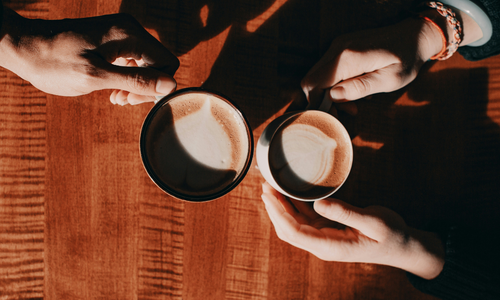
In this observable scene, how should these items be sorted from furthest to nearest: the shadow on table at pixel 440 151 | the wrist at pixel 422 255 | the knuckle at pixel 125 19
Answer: the shadow on table at pixel 440 151 < the wrist at pixel 422 255 < the knuckle at pixel 125 19

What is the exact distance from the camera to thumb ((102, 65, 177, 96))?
692 mm

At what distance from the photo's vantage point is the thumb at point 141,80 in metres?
0.69

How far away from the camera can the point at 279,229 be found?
32.9 inches

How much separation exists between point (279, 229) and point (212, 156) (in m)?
0.32

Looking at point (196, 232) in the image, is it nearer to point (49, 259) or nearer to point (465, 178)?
point (49, 259)

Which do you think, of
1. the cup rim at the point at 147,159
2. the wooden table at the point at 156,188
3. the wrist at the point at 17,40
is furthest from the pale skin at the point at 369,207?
the wrist at the point at 17,40

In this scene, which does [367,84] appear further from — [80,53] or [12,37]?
[12,37]

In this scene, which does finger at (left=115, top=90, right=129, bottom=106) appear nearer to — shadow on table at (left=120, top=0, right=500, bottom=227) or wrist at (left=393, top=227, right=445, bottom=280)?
shadow on table at (left=120, top=0, right=500, bottom=227)

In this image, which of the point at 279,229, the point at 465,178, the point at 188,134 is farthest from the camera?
the point at 465,178

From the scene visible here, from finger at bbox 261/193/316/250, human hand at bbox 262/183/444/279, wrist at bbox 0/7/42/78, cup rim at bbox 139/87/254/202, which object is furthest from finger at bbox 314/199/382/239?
wrist at bbox 0/7/42/78

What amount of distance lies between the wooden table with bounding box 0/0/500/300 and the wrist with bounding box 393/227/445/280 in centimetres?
16

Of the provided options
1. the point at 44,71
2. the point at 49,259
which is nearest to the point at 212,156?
the point at 44,71

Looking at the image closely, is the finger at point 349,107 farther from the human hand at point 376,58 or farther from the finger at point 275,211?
the finger at point 275,211

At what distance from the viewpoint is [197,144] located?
0.72 meters
